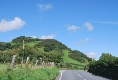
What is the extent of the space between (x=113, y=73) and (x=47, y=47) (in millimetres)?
118128

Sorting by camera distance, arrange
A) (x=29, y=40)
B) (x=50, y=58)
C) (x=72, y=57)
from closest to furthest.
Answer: (x=50, y=58) < (x=72, y=57) < (x=29, y=40)

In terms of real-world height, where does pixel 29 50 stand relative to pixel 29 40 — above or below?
below

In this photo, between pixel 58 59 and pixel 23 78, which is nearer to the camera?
pixel 23 78

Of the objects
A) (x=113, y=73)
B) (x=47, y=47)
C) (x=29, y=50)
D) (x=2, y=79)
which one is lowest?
(x=2, y=79)

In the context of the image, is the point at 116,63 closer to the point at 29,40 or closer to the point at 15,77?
the point at 15,77

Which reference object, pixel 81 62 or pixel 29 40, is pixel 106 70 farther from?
pixel 29 40

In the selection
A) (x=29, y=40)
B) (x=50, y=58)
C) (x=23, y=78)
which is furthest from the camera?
(x=29, y=40)

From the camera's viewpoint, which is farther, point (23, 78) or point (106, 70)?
point (106, 70)

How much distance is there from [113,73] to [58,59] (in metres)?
85.4

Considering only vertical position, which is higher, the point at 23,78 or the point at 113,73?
the point at 113,73

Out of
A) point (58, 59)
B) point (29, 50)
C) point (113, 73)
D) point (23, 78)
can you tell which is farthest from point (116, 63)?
point (58, 59)


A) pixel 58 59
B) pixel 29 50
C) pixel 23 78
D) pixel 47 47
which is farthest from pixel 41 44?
pixel 23 78

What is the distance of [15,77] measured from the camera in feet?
42.9

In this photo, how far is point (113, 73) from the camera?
47.4 meters
